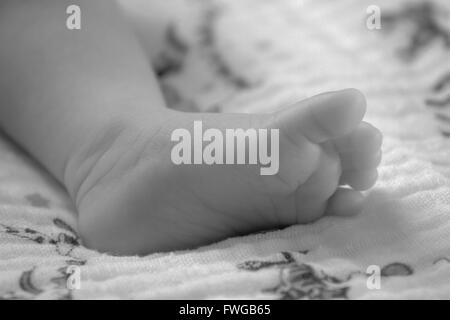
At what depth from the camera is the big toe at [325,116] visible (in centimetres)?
54

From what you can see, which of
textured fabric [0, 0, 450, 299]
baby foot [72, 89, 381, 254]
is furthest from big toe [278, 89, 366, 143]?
textured fabric [0, 0, 450, 299]

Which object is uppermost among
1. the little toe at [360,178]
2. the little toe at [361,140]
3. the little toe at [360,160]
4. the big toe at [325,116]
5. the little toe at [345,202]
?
the big toe at [325,116]

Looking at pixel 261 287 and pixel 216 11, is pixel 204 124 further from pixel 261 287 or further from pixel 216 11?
pixel 216 11

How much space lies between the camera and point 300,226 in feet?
2.01

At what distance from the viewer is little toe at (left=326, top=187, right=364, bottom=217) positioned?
0.61 metres

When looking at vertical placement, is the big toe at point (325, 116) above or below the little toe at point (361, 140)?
above

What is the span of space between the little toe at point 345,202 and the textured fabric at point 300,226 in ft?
0.04

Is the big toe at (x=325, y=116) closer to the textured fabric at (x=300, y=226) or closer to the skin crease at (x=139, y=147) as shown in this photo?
the skin crease at (x=139, y=147)

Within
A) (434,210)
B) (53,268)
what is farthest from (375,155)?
(53,268)

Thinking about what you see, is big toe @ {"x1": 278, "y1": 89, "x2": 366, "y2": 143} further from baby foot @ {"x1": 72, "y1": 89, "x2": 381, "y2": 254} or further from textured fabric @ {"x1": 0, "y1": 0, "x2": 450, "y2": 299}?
textured fabric @ {"x1": 0, "y1": 0, "x2": 450, "y2": 299}

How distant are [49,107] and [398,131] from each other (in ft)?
1.33

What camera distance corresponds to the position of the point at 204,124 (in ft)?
2.02

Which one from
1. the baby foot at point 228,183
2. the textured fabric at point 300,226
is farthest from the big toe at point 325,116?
the textured fabric at point 300,226

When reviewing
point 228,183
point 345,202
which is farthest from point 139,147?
point 345,202
